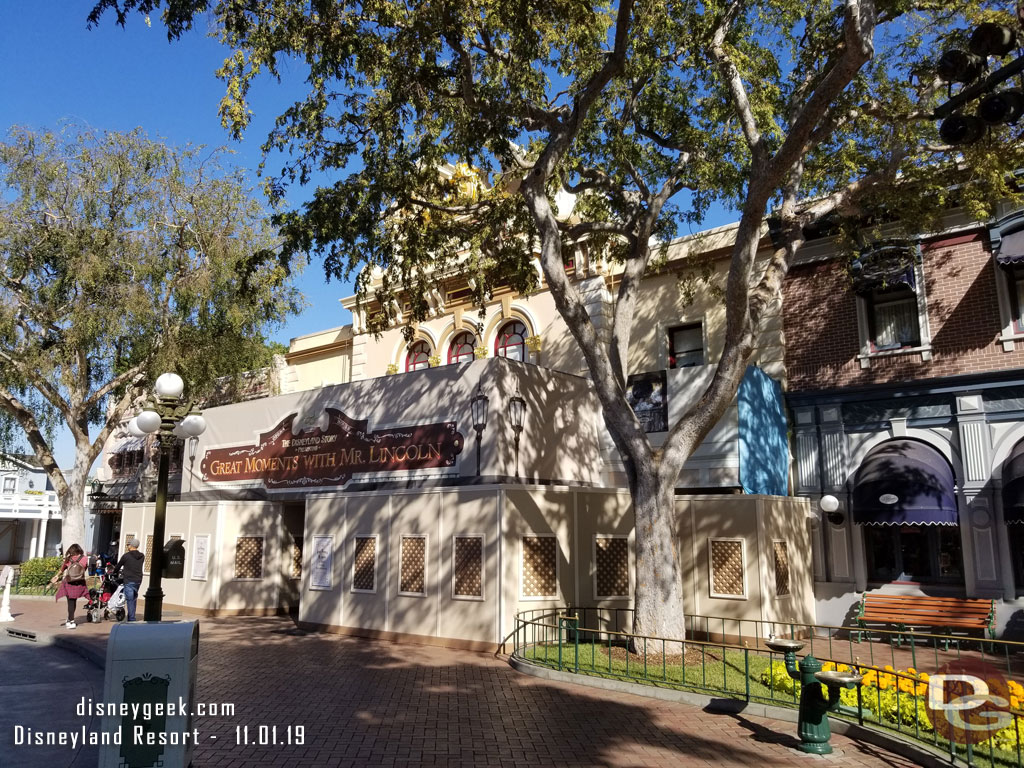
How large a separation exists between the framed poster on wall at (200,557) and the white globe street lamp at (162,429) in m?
8.15

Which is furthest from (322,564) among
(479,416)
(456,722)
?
(456,722)

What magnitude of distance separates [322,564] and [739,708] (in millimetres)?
9861

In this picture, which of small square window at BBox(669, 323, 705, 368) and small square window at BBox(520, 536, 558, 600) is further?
small square window at BBox(669, 323, 705, 368)

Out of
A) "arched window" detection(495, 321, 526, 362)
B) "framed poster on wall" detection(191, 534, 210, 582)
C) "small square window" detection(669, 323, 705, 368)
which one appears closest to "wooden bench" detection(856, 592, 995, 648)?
"small square window" detection(669, 323, 705, 368)

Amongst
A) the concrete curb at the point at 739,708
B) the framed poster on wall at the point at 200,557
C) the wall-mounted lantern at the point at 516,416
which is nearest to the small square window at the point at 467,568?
the wall-mounted lantern at the point at 516,416

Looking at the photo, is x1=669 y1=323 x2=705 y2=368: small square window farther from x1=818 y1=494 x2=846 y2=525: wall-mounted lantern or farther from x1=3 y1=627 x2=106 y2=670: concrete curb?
x1=3 y1=627 x2=106 y2=670: concrete curb

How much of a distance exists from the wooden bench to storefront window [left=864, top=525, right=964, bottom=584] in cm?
55

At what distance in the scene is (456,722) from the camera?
28.0ft

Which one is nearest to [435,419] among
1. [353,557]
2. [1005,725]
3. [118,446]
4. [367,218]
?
[353,557]

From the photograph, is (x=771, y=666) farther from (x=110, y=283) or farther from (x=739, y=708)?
(x=110, y=283)

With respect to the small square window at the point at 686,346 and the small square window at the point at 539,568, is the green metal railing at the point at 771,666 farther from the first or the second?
the small square window at the point at 686,346

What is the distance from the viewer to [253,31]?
1149cm

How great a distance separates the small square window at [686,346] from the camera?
719 inches

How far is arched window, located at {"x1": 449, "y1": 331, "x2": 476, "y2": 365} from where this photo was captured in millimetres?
21375
